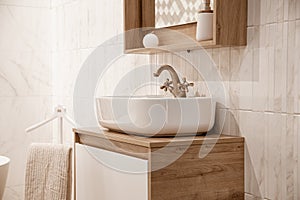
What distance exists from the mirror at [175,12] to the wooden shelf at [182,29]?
0.03 meters

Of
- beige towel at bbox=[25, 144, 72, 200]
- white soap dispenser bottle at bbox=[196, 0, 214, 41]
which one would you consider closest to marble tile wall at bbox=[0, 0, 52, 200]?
beige towel at bbox=[25, 144, 72, 200]

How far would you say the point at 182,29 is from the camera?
2.32 m

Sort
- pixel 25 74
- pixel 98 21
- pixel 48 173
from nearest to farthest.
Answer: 1. pixel 48 173
2. pixel 98 21
3. pixel 25 74

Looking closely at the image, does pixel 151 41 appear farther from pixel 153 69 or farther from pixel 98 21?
pixel 98 21

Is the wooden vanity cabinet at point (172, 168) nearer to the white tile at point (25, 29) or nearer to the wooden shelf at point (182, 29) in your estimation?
the wooden shelf at point (182, 29)

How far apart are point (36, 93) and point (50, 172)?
1070mm

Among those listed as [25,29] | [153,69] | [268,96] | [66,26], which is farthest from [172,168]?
[25,29]

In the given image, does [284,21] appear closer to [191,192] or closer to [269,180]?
[269,180]

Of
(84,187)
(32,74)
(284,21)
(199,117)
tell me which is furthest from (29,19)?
(284,21)

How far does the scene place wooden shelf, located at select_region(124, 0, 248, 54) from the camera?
6.42 feet

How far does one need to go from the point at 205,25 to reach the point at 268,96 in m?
0.41

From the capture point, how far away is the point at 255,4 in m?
1.96

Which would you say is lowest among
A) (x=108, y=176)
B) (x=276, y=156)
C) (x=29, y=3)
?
(x=108, y=176)

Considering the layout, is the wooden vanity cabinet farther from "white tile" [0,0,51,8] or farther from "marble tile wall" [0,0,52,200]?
"white tile" [0,0,51,8]
